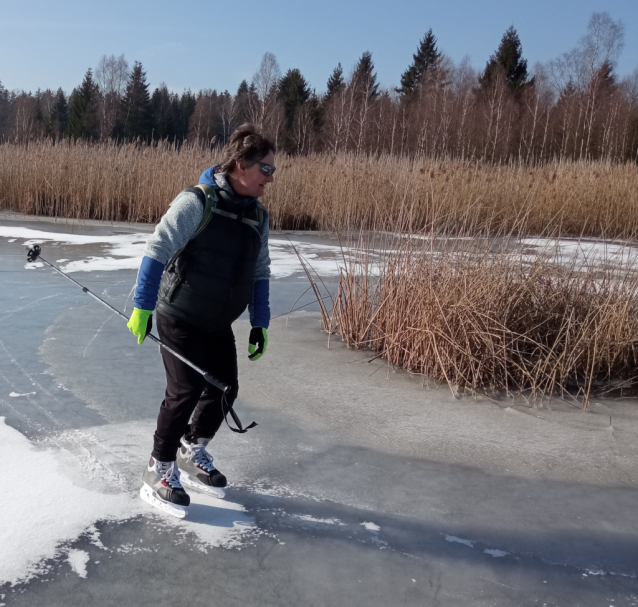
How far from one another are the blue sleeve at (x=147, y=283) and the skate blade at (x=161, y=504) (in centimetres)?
68

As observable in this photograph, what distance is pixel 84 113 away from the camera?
3812 cm

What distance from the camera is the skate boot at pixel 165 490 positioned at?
234cm

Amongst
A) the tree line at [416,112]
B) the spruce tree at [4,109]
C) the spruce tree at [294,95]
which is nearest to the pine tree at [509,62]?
the tree line at [416,112]

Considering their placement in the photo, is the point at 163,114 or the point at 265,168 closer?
the point at 265,168

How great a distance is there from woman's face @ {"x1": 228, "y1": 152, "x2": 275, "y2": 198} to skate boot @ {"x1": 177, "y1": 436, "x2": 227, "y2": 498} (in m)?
0.97

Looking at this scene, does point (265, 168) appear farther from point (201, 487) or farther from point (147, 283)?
point (201, 487)

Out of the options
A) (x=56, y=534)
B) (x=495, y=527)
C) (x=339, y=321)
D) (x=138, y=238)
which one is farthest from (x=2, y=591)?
(x=138, y=238)

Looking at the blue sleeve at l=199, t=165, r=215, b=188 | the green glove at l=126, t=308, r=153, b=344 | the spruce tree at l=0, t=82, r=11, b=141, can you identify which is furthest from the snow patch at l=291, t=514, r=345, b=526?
the spruce tree at l=0, t=82, r=11, b=141

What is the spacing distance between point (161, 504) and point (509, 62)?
128 ft

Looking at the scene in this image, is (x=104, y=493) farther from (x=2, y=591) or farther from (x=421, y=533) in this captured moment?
(x=421, y=533)

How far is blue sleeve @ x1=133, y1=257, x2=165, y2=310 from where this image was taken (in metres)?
2.20

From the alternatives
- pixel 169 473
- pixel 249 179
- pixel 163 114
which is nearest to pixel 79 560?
pixel 169 473

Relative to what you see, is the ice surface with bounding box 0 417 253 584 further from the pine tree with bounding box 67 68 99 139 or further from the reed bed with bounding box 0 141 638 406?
the pine tree with bounding box 67 68 99 139

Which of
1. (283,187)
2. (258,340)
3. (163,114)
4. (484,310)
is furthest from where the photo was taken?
(163,114)
